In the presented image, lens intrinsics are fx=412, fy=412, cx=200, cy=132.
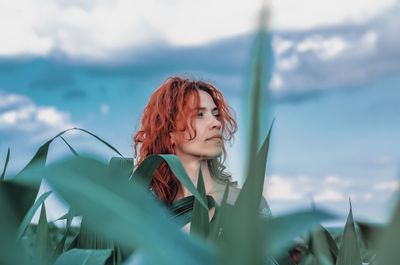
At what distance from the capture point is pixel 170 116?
1.67m

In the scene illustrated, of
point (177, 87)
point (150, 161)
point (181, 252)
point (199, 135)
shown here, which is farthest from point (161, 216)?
point (177, 87)

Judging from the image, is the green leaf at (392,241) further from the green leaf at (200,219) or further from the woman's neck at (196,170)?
the woman's neck at (196,170)

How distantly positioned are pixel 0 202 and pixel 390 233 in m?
0.22

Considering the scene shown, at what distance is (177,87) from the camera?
72.1 inches

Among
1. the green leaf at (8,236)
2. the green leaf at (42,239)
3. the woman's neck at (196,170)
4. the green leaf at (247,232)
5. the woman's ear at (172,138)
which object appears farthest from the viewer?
the woman's ear at (172,138)

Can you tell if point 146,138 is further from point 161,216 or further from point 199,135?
point 161,216

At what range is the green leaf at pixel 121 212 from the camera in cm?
13

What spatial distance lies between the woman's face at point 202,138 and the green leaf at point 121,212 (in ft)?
4.03

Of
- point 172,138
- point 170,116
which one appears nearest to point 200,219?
point 172,138

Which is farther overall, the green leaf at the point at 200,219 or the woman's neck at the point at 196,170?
the woman's neck at the point at 196,170

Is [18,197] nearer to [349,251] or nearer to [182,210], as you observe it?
[182,210]

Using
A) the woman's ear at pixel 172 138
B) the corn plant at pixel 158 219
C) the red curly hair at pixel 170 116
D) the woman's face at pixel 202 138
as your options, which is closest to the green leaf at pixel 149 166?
the corn plant at pixel 158 219

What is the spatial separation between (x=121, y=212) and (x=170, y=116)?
154 cm

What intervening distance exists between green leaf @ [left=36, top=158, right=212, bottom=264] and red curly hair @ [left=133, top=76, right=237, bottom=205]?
3.60ft
